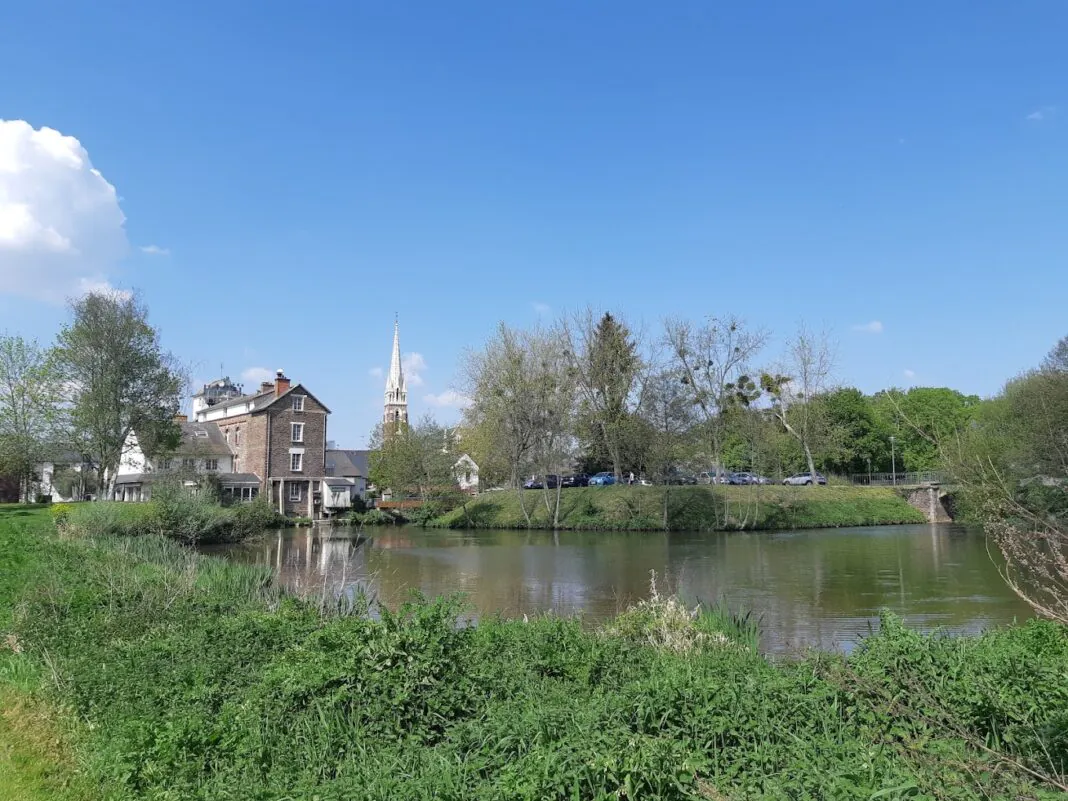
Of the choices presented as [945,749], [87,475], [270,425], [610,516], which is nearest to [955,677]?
[945,749]

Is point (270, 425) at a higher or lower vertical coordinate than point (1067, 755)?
higher

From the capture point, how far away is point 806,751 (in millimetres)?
4371

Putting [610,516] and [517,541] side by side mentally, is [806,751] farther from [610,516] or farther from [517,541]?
[610,516]

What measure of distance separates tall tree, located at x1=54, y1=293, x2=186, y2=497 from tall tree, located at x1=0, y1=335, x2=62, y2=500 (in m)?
1.58

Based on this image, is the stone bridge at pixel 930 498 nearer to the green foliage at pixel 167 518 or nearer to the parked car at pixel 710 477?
the parked car at pixel 710 477

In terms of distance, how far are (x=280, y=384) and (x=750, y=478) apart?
3291 centimetres

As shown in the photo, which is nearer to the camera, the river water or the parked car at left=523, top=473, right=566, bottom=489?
the river water

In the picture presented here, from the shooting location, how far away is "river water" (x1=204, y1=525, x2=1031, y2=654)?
1474cm

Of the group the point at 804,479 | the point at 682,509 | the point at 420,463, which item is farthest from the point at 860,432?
the point at 420,463

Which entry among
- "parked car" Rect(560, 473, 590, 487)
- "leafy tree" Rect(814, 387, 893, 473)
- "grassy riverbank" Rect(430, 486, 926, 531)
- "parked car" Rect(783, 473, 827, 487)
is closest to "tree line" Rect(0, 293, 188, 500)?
"grassy riverbank" Rect(430, 486, 926, 531)

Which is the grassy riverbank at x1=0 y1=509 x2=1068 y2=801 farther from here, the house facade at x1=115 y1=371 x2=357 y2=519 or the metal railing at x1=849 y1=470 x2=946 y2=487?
the metal railing at x1=849 y1=470 x2=946 y2=487

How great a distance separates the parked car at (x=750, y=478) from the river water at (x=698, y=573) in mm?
10106

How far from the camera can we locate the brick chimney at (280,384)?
171 feet

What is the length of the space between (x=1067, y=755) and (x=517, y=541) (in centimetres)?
3338
